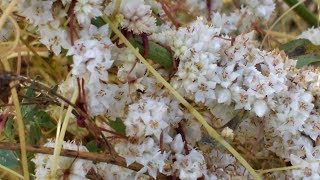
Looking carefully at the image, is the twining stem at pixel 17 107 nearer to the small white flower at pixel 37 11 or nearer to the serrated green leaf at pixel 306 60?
the small white flower at pixel 37 11

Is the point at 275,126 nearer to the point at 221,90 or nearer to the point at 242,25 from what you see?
the point at 221,90

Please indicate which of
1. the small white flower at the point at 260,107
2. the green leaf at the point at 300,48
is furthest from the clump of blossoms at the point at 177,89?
the green leaf at the point at 300,48

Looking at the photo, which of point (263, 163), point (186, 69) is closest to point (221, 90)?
point (186, 69)

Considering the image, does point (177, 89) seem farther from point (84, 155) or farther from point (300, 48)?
point (300, 48)

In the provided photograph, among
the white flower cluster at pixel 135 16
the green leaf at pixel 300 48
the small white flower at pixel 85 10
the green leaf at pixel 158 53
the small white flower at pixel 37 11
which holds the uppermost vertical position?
the small white flower at pixel 37 11

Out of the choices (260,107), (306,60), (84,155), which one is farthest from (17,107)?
(306,60)

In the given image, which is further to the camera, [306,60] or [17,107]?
[306,60]
